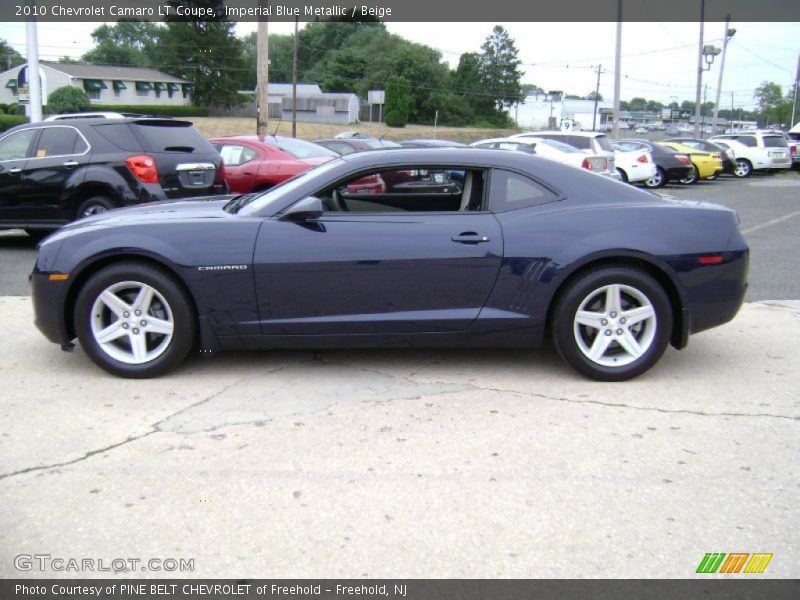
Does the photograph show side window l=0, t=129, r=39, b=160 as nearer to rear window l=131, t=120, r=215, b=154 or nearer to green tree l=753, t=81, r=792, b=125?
rear window l=131, t=120, r=215, b=154

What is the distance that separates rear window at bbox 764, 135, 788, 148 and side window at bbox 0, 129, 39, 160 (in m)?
25.8

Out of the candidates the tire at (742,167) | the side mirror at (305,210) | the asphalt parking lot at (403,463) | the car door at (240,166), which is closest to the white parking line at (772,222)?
the asphalt parking lot at (403,463)

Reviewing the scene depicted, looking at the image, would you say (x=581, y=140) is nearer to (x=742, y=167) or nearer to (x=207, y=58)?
(x=742, y=167)

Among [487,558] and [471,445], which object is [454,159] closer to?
[471,445]

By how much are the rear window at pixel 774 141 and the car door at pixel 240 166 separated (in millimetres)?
22748

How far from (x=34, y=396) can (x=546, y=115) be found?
343 ft

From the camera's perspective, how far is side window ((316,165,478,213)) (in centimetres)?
473

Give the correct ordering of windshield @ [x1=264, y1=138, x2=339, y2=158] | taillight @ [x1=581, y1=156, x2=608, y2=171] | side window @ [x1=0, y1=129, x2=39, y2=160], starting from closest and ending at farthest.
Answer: side window @ [x1=0, y1=129, x2=39, y2=160]
windshield @ [x1=264, y1=138, x2=339, y2=158]
taillight @ [x1=581, y1=156, x2=608, y2=171]

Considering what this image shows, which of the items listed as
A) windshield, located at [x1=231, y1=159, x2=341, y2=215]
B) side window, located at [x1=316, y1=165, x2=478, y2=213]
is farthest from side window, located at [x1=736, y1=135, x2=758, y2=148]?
windshield, located at [x1=231, y1=159, x2=341, y2=215]

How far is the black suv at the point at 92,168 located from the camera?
28.3ft

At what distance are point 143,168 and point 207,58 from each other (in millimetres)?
74570

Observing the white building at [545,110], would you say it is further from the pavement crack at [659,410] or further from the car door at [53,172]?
the pavement crack at [659,410]

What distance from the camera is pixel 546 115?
10306 centimetres

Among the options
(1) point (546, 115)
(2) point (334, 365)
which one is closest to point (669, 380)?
(2) point (334, 365)
